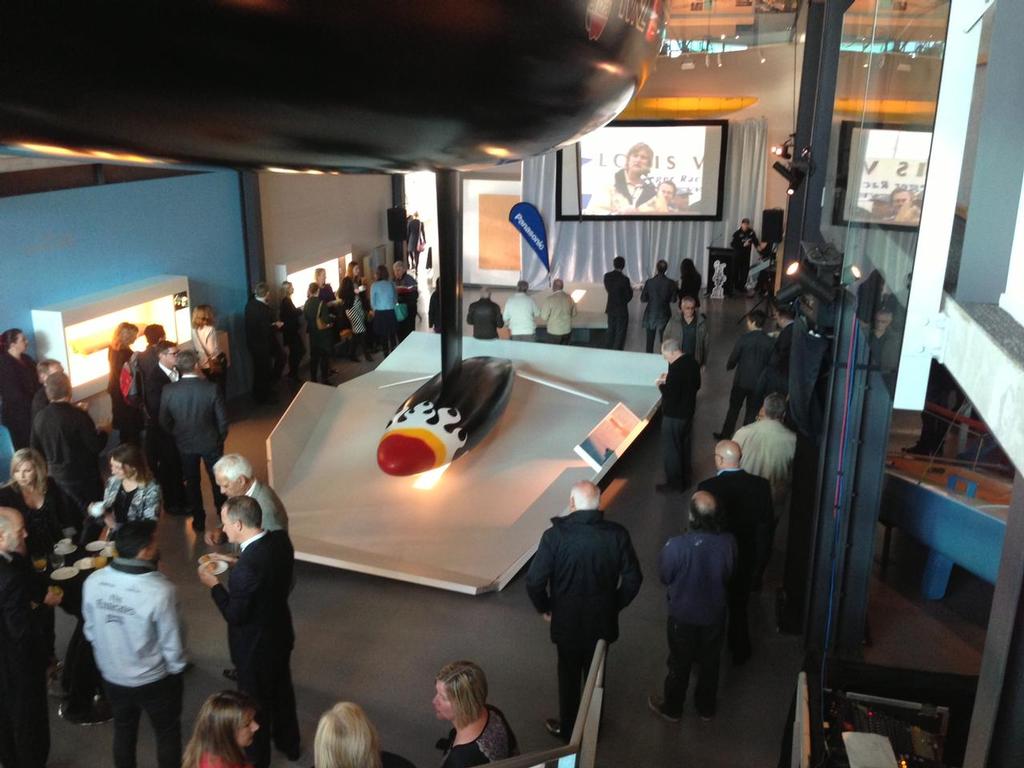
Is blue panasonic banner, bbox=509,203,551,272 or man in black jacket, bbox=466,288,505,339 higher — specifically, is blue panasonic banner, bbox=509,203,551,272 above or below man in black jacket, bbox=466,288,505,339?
above

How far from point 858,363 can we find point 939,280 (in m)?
1.90

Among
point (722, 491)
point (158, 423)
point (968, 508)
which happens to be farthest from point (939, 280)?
point (158, 423)

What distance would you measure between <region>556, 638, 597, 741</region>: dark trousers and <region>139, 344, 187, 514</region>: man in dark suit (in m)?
3.40

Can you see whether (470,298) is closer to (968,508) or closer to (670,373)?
(670,373)

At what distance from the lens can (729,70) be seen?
15.9 meters

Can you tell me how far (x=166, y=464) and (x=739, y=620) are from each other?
13.4ft

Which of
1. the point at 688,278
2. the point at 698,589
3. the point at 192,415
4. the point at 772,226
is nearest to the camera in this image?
the point at 698,589

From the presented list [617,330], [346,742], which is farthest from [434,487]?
[617,330]

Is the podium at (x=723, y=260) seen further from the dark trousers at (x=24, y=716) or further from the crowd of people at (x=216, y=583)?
the dark trousers at (x=24, y=716)

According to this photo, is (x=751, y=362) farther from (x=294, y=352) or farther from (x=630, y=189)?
(x=630, y=189)

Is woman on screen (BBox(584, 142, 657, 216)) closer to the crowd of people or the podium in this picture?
the podium

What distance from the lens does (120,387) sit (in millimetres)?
6551

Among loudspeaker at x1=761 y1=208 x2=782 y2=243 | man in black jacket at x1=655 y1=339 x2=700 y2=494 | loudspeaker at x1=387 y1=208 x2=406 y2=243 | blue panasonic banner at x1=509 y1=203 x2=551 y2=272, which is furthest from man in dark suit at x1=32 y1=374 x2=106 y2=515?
loudspeaker at x1=761 y1=208 x2=782 y2=243

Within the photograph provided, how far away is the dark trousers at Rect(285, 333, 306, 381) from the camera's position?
952 centimetres
